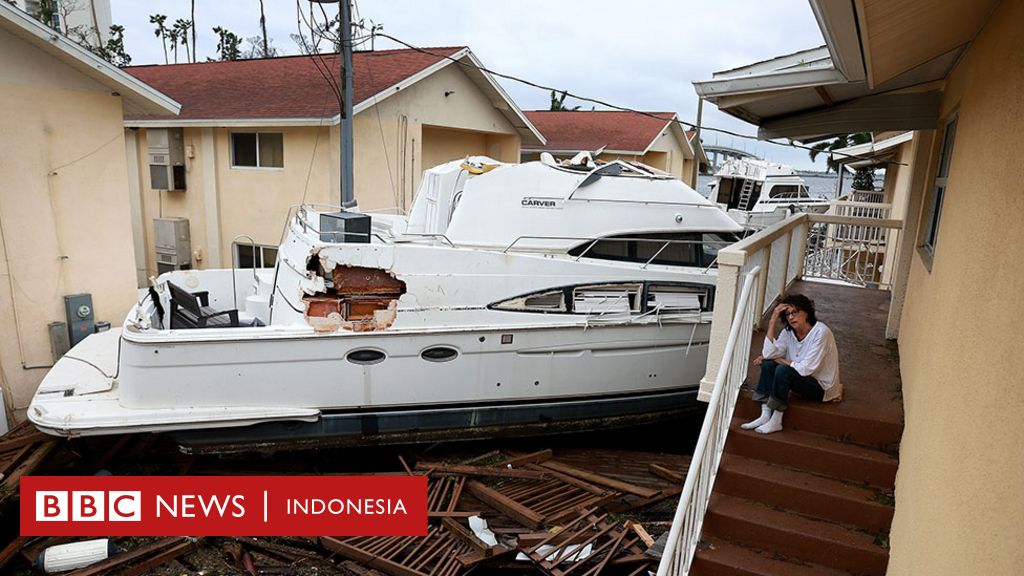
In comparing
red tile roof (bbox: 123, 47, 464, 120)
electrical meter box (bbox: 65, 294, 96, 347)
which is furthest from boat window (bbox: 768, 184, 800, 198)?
electrical meter box (bbox: 65, 294, 96, 347)

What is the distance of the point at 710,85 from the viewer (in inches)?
217

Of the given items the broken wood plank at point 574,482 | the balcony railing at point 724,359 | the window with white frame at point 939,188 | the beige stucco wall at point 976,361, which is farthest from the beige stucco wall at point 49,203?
the window with white frame at point 939,188

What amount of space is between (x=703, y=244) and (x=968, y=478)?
570 centimetres

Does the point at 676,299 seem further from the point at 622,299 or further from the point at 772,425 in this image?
the point at 772,425

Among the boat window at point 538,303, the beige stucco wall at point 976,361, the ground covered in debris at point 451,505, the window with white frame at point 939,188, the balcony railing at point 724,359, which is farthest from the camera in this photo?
the boat window at point 538,303

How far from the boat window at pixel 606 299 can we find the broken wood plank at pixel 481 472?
1.79 metres

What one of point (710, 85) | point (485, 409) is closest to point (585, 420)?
point (485, 409)

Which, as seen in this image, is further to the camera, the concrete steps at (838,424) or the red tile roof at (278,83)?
the red tile roof at (278,83)

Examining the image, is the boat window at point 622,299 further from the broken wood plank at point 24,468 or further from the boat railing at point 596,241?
the broken wood plank at point 24,468

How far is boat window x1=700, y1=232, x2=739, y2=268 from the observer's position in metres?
7.87

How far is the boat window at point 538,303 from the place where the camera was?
271 inches

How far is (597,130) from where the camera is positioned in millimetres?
24484

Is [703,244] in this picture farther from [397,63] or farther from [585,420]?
→ [397,63]

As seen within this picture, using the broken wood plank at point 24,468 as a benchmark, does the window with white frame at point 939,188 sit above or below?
above
